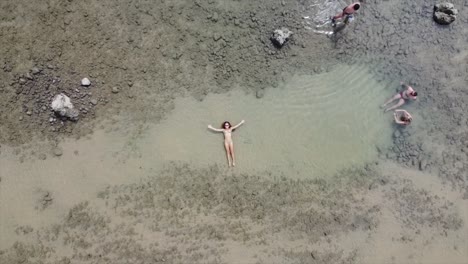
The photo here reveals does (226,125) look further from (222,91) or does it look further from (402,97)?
(402,97)

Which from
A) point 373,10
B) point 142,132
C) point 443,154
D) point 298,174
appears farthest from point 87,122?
point 443,154

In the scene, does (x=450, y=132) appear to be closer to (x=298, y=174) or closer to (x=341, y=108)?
(x=341, y=108)

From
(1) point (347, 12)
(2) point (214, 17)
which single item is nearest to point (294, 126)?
(1) point (347, 12)

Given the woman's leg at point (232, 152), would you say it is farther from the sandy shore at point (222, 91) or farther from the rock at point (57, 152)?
the rock at point (57, 152)

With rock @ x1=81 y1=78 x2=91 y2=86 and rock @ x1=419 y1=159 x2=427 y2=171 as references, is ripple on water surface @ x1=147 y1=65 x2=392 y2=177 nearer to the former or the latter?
rock @ x1=419 y1=159 x2=427 y2=171

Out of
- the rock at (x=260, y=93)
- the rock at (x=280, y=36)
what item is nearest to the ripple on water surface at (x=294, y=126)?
the rock at (x=260, y=93)
